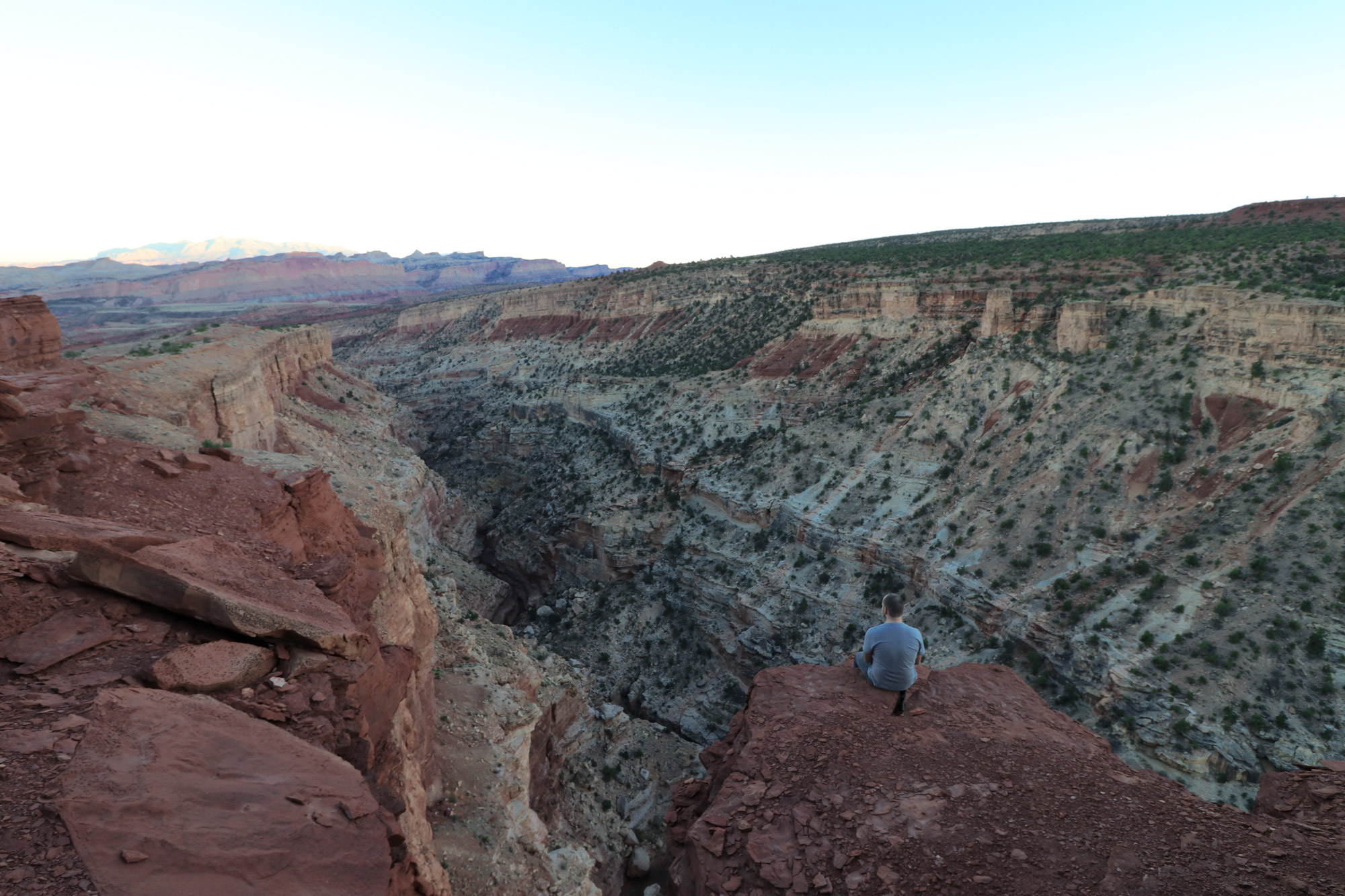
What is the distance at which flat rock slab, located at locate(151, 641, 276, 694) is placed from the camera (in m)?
5.03

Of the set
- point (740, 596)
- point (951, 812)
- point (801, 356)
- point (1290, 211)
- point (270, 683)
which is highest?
point (1290, 211)

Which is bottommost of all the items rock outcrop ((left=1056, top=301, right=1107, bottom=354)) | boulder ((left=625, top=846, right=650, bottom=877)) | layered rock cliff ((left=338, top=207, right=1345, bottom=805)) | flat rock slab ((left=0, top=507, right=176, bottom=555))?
boulder ((left=625, top=846, right=650, bottom=877))

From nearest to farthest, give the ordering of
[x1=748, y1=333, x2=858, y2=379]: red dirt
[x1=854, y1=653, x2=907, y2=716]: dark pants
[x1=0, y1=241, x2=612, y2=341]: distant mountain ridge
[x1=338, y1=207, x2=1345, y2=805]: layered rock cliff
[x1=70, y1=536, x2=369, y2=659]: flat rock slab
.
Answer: [x1=70, y1=536, x2=369, y2=659]: flat rock slab, [x1=854, y1=653, x2=907, y2=716]: dark pants, [x1=338, y1=207, x2=1345, y2=805]: layered rock cliff, [x1=748, y1=333, x2=858, y2=379]: red dirt, [x1=0, y1=241, x2=612, y2=341]: distant mountain ridge

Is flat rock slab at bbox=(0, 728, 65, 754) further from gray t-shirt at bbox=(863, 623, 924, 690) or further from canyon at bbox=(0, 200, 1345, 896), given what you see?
gray t-shirt at bbox=(863, 623, 924, 690)

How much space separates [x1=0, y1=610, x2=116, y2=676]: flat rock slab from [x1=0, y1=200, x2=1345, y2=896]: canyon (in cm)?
4

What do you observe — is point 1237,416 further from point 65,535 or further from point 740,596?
point 65,535

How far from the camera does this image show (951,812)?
6145 mm

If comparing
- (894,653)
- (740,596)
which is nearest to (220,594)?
(894,653)

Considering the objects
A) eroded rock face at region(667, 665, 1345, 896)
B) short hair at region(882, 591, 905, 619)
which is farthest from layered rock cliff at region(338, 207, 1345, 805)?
short hair at region(882, 591, 905, 619)

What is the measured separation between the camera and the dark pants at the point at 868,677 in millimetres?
7781

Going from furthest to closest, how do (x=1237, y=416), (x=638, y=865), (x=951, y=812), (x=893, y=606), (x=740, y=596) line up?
1. (x=740, y=596)
2. (x=1237, y=416)
3. (x=638, y=865)
4. (x=893, y=606)
5. (x=951, y=812)

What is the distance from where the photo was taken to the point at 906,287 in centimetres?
3547

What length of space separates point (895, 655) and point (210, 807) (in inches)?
283

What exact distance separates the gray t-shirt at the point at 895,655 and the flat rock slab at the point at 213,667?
6820mm
